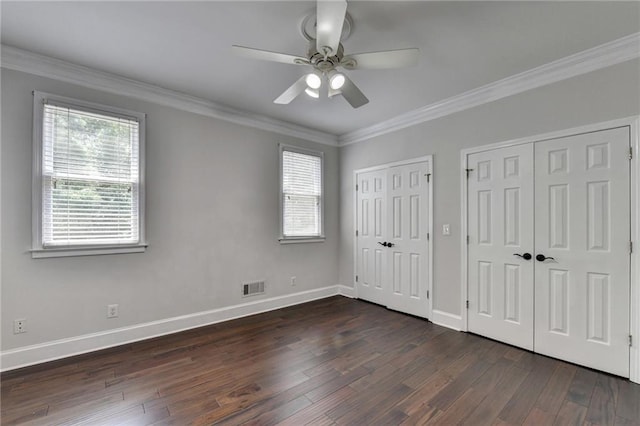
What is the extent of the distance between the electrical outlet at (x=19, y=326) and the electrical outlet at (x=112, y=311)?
0.59 m

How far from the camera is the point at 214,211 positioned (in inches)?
142

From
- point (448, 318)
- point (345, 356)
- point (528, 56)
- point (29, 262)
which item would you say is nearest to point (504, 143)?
point (528, 56)

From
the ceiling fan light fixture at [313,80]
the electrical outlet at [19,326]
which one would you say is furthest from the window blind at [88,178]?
the ceiling fan light fixture at [313,80]

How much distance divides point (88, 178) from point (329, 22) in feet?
8.72

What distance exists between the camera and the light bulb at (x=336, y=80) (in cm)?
211

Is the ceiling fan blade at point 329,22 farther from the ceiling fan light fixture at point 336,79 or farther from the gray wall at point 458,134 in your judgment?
the gray wall at point 458,134

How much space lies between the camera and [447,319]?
3443 mm

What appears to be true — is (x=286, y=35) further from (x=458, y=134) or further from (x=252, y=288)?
Answer: (x=252, y=288)

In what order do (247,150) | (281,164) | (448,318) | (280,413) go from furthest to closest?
1. (281,164)
2. (247,150)
3. (448,318)
4. (280,413)

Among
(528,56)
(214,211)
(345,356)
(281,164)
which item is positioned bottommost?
(345,356)

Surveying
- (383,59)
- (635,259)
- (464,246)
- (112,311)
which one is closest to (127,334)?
(112,311)

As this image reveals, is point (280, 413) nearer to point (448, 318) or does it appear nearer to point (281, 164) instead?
point (448, 318)

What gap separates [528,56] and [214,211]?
364 cm

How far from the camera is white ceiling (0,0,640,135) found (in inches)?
76.8
